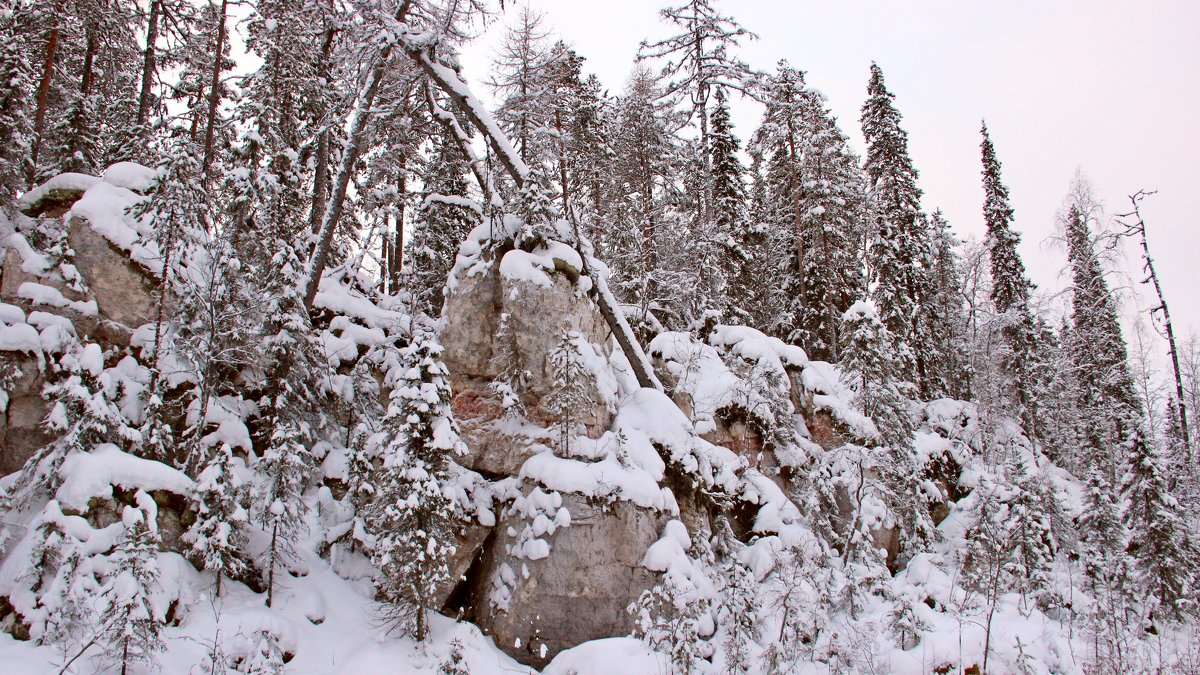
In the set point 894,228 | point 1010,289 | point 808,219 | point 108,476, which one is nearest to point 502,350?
point 108,476

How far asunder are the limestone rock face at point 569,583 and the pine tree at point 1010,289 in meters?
25.0

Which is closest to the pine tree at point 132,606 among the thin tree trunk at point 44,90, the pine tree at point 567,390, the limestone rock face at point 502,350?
the limestone rock face at point 502,350

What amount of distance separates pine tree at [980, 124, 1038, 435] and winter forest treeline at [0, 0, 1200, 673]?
11.3ft

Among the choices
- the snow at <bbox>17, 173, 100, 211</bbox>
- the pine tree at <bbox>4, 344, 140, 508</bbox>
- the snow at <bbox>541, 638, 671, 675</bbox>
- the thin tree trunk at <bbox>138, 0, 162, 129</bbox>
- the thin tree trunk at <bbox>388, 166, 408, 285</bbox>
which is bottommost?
the snow at <bbox>541, 638, 671, 675</bbox>

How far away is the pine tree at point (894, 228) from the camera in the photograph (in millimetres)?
25797

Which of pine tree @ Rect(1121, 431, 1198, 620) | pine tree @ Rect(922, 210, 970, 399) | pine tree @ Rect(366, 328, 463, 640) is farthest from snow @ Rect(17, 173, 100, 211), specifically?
pine tree @ Rect(922, 210, 970, 399)

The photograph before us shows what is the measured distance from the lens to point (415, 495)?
33.4 feet

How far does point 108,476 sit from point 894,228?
2964 cm

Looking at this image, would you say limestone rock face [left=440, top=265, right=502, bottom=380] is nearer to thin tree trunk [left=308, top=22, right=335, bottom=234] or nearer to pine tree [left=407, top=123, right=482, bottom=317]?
pine tree [left=407, top=123, right=482, bottom=317]

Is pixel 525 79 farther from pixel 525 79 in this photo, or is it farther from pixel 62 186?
pixel 62 186

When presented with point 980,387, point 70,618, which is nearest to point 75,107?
point 70,618

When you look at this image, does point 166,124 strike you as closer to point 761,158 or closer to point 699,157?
point 699,157

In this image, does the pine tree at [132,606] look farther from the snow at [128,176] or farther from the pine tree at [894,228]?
the pine tree at [894,228]

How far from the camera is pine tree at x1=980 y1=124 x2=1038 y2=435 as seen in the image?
1117 inches
